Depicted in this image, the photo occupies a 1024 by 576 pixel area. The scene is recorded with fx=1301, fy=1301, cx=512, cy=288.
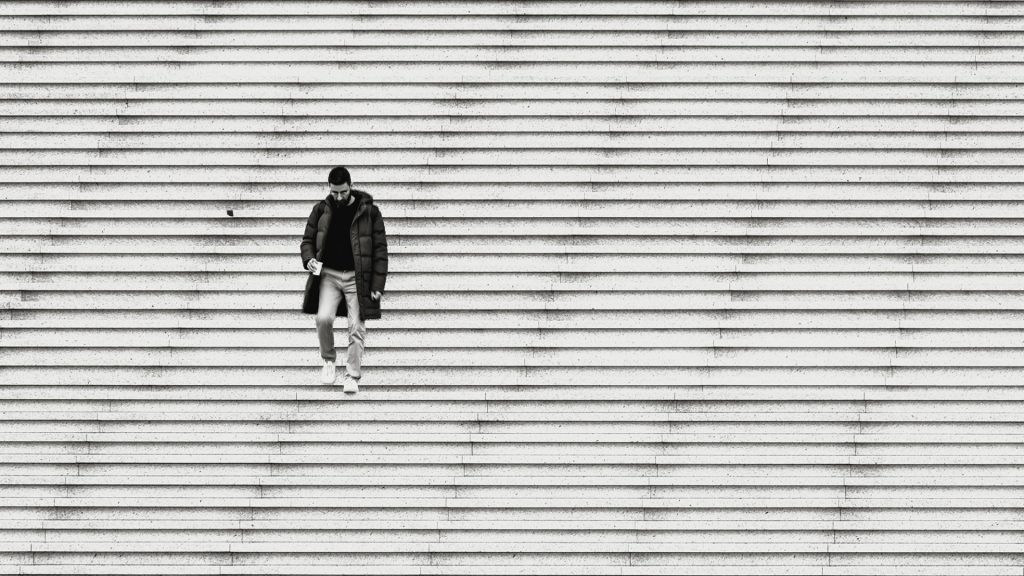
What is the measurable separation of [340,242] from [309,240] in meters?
0.21

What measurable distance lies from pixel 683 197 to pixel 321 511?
3.45 metres

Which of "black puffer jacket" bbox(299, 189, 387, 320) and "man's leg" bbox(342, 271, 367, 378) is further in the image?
"man's leg" bbox(342, 271, 367, 378)

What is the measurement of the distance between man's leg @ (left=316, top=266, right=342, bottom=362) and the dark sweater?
0.08m

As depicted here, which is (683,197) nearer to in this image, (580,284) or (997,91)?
(580,284)

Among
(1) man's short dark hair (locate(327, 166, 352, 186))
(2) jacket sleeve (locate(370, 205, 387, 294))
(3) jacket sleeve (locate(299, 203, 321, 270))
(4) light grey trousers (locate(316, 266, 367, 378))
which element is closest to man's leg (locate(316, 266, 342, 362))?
(4) light grey trousers (locate(316, 266, 367, 378))

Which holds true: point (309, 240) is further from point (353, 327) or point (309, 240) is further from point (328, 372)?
point (328, 372)

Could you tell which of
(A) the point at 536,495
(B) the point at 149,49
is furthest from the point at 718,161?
(B) the point at 149,49

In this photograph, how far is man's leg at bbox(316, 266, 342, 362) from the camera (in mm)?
8484

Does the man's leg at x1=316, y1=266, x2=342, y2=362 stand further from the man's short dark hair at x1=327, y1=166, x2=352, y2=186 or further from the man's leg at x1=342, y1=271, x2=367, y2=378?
the man's short dark hair at x1=327, y1=166, x2=352, y2=186

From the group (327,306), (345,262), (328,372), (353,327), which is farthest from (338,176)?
(328,372)

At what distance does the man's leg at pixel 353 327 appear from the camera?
336 inches

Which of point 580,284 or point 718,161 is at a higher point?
point 718,161

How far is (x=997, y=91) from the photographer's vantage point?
385 inches

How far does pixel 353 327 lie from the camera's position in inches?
336
